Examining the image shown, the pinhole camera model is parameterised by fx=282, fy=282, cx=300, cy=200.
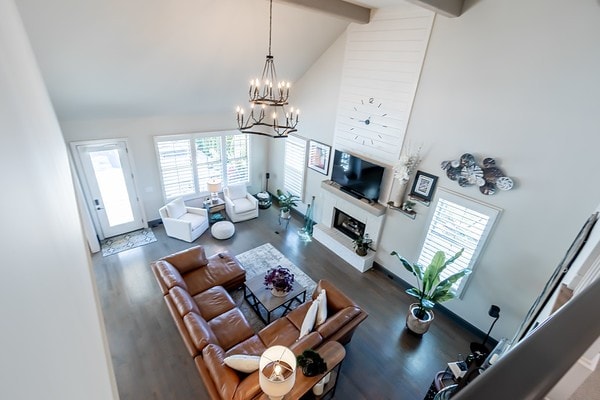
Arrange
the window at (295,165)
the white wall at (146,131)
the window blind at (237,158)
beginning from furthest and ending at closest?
the window blind at (237,158) < the window at (295,165) < the white wall at (146,131)

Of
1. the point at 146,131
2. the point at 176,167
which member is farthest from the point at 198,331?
the point at 146,131

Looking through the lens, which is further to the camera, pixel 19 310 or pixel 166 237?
pixel 166 237

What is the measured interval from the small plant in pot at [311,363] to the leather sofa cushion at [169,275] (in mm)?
2199

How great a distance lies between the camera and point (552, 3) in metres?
3.24

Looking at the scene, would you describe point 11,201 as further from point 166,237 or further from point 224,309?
point 166,237

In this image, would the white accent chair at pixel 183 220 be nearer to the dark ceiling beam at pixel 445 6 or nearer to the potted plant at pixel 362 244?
the potted plant at pixel 362 244

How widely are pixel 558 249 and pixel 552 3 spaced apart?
2955 mm

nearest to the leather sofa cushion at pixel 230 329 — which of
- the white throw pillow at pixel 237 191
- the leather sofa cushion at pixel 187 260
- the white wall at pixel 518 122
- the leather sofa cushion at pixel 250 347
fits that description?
the leather sofa cushion at pixel 250 347

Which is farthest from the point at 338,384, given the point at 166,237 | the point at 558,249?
the point at 166,237

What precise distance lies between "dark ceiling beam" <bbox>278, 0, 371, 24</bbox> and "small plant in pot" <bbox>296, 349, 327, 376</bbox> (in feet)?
14.7

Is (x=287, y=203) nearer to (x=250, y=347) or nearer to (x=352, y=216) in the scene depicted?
(x=352, y=216)

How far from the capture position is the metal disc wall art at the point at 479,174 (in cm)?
393

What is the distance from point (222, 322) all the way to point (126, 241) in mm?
3805

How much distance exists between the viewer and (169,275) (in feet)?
14.3
